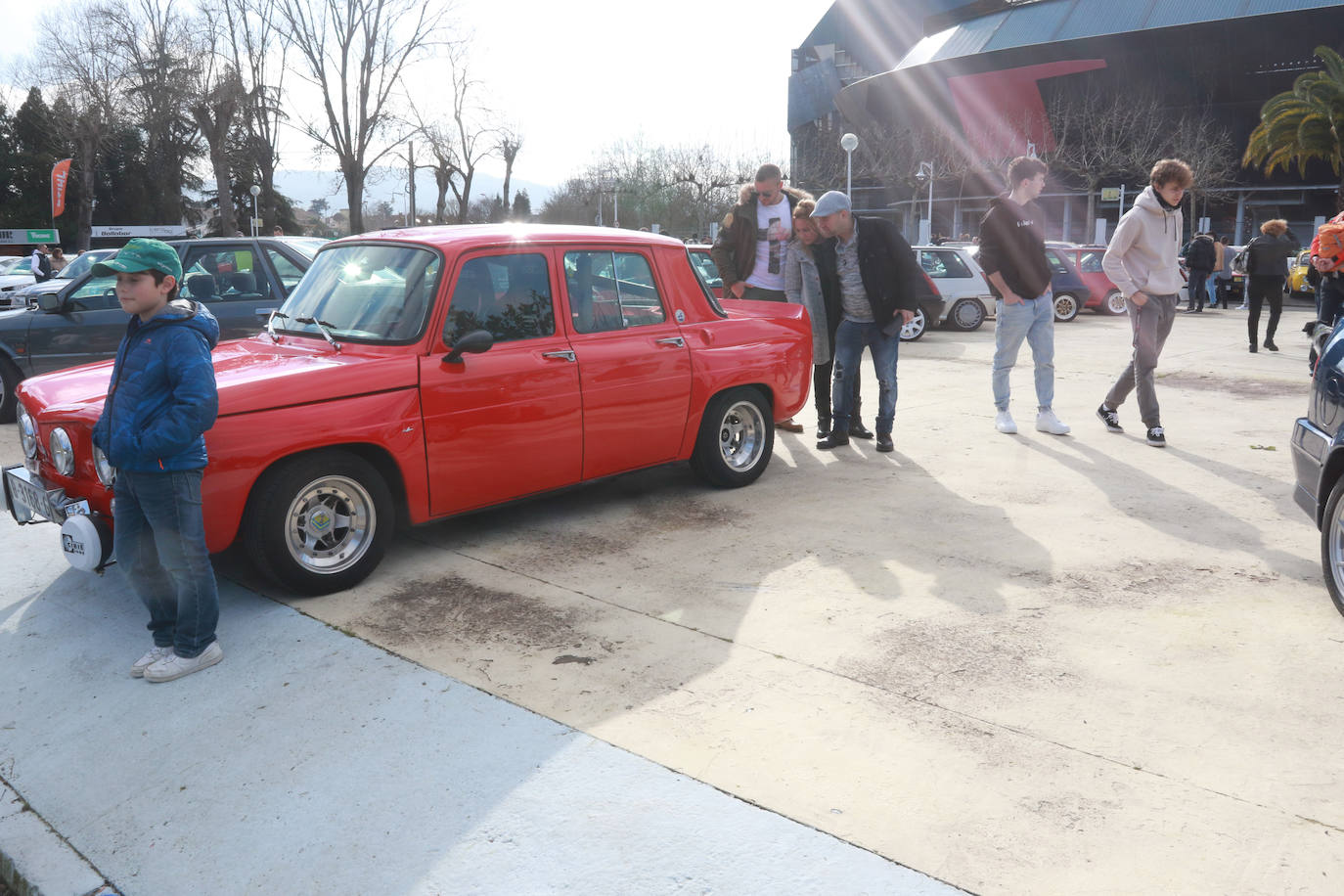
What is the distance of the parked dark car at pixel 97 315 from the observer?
8.91 metres

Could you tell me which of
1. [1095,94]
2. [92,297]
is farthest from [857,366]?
[1095,94]

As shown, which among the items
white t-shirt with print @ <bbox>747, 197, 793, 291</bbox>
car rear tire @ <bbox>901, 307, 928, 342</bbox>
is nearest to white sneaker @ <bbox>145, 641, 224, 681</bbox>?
white t-shirt with print @ <bbox>747, 197, 793, 291</bbox>

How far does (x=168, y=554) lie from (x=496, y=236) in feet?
7.34

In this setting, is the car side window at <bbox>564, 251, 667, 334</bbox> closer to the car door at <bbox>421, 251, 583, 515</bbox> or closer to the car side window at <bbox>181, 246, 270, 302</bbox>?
the car door at <bbox>421, 251, 583, 515</bbox>

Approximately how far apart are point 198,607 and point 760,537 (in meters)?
2.76

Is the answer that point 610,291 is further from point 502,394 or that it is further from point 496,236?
point 502,394

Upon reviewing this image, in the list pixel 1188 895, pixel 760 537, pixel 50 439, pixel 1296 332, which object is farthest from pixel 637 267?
pixel 1296 332

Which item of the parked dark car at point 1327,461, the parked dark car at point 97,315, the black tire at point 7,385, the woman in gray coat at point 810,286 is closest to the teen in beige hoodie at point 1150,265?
the woman in gray coat at point 810,286

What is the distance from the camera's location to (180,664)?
12.5 ft

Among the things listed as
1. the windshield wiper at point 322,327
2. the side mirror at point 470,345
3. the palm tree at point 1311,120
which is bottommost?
the side mirror at point 470,345

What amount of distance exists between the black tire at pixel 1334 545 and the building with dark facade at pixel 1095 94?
122 feet

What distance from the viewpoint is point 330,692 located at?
366 cm

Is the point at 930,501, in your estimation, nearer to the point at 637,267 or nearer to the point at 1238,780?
the point at 637,267

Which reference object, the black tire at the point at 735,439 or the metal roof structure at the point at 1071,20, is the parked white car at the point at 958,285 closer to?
the black tire at the point at 735,439
